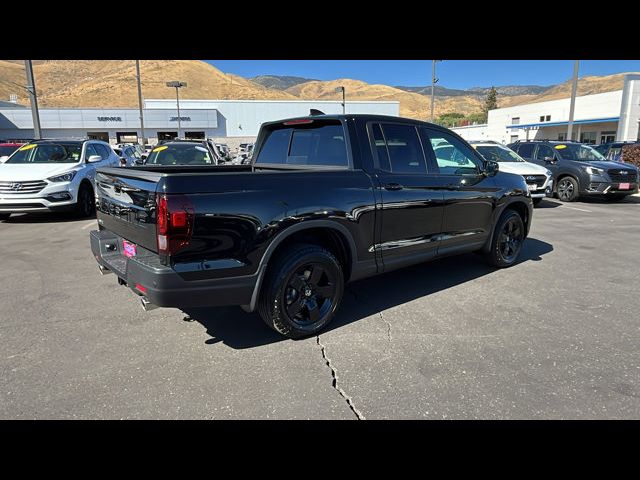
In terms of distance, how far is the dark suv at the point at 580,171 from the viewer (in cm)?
1166

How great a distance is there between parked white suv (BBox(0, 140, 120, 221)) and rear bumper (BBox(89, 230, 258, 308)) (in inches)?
250

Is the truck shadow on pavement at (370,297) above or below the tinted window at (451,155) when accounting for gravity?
below

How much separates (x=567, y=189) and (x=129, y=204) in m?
12.8

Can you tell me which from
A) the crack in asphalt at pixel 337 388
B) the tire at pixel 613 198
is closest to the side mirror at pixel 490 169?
the crack in asphalt at pixel 337 388

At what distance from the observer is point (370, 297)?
4.73 metres

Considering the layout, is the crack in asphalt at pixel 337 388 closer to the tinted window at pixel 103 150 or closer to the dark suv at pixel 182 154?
the dark suv at pixel 182 154

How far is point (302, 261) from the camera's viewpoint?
3.48m

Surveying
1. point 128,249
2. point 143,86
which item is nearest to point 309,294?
point 128,249

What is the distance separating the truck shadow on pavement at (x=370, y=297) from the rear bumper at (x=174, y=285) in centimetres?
60

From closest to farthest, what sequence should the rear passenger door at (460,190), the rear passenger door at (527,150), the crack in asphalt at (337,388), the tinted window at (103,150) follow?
the crack in asphalt at (337,388) < the rear passenger door at (460,190) < the tinted window at (103,150) < the rear passenger door at (527,150)
